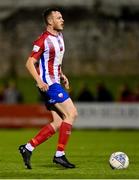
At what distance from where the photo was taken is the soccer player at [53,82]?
11.6m

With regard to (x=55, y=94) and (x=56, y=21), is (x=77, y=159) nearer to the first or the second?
(x=55, y=94)

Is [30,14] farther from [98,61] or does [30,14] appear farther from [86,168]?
[86,168]

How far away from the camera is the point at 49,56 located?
11.7 metres

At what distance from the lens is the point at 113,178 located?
10156mm

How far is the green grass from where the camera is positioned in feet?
34.7

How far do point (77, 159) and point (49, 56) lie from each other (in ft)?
7.93

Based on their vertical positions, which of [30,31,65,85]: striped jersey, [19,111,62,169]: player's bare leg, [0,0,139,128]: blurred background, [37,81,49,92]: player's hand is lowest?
[0,0,139,128]: blurred background

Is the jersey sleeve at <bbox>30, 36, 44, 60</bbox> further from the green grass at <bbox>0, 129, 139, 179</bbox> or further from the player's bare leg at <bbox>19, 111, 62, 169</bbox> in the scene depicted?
the green grass at <bbox>0, 129, 139, 179</bbox>

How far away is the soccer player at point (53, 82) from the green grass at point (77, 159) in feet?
0.98

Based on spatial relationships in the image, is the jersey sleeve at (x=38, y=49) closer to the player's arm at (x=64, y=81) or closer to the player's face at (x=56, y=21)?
the player's face at (x=56, y=21)

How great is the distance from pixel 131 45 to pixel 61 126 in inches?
894

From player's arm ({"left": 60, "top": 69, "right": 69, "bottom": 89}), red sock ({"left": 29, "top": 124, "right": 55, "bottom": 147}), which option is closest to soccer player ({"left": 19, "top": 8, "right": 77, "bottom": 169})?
red sock ({"left": 29, "top": 124, "right": 55, "bottom": 147})

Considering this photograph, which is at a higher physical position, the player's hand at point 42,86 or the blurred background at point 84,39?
the player's hand at point 42,86

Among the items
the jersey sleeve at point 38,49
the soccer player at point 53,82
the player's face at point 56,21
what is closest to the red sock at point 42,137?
the soccer player at point 53,82
